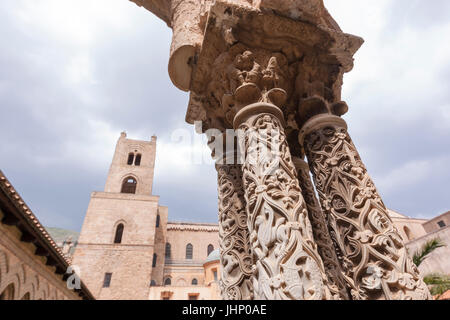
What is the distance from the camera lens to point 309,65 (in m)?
1.95

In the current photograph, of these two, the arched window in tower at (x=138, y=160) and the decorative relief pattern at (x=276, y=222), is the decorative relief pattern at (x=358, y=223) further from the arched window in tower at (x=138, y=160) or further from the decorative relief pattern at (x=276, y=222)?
the arched window in tower at (x=138, y=160)

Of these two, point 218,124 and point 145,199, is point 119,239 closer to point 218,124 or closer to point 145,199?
point 145,199

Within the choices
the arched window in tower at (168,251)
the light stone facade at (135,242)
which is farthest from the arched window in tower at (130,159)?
the arched window in tower at (168,251)

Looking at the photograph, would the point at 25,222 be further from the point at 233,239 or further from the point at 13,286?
the point at 233,239

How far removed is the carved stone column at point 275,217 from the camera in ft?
3.62

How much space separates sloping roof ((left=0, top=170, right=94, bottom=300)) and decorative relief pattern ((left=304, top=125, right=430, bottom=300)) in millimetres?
5458

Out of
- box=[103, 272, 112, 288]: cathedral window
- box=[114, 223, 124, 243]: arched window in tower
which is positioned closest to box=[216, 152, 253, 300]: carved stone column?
box=[103, 272, 112, 288]: cathedral window

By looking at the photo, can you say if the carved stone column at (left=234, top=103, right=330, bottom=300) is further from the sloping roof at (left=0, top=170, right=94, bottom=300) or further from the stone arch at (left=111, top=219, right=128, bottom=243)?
the stone arch at (left=111, top=219, right=128, bottom=243)

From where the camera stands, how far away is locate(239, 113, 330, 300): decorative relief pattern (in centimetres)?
110

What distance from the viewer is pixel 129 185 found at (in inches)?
1014

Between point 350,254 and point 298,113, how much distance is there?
1111mm

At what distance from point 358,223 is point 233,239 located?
821mm

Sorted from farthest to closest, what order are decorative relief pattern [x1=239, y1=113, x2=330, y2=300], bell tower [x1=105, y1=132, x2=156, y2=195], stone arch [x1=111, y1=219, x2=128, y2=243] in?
bell tower [x1=105, y1=132, x2=156, y2=195] < stone arch [x1=111, y1=219, x2=128, y2=243] < decorative relief pattern [x1=239, y1=113, x2=330, y2=300]
